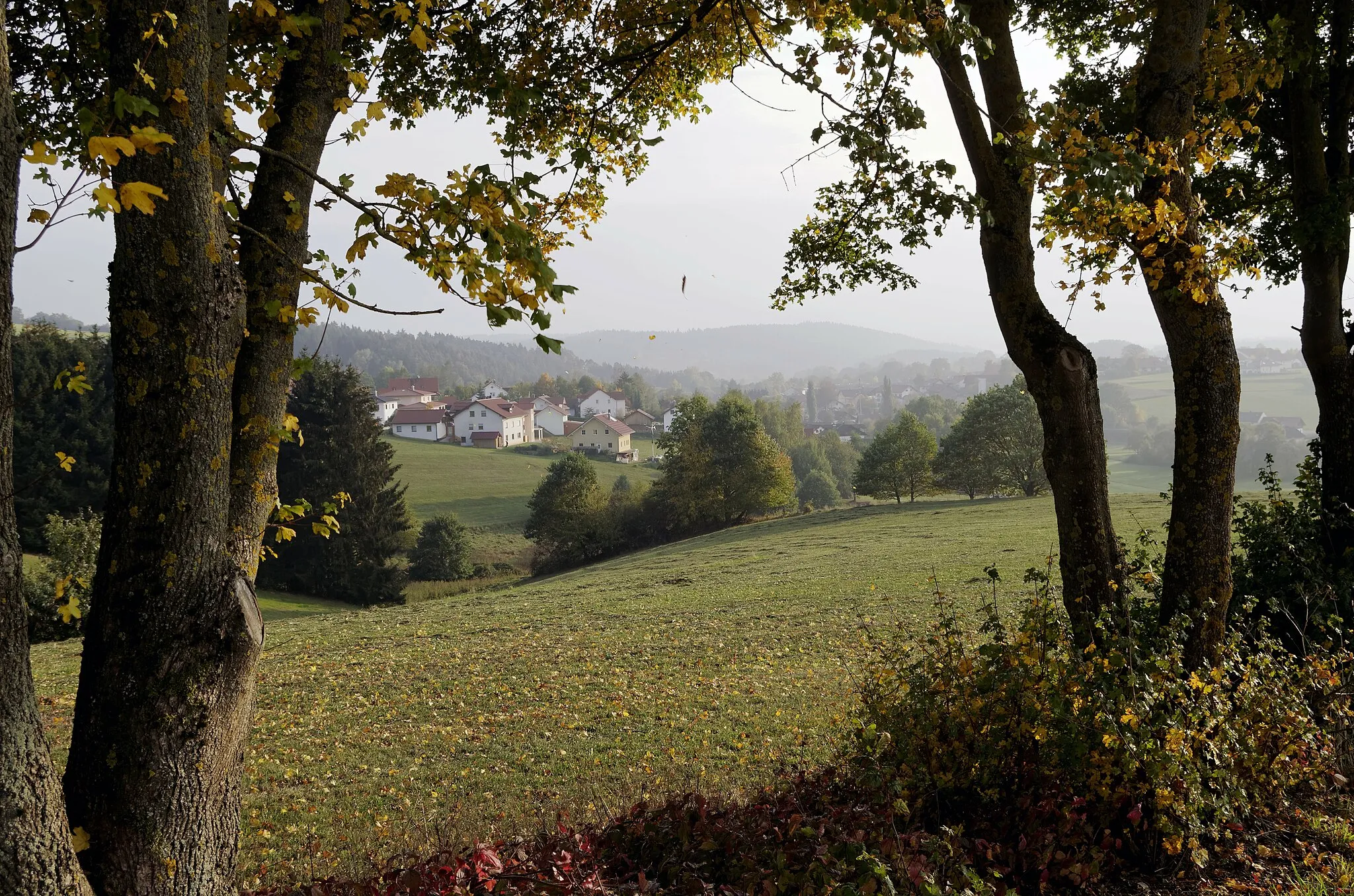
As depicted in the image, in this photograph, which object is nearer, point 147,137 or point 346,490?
point 147,137

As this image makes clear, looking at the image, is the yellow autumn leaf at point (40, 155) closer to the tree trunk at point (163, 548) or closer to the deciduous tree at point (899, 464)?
the tree trunk at point (163, 548)

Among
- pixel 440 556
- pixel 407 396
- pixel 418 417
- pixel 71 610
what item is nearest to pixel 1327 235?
pixel 71 610

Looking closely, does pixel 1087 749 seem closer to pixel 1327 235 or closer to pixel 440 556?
pixel 1327 235

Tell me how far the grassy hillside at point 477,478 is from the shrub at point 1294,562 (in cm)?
5166

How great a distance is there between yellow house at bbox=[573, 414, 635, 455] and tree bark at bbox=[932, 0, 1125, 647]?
99604 mm

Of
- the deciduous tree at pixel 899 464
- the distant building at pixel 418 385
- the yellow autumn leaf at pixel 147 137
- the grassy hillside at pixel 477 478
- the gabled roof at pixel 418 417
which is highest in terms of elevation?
the distant building at pixel 418 385

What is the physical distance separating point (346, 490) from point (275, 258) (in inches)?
1659

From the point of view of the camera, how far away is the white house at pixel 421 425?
108500 millimetres

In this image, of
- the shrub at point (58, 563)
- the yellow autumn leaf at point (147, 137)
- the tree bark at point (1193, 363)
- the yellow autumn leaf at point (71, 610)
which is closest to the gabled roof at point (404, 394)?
the shrub at point (58, 563)

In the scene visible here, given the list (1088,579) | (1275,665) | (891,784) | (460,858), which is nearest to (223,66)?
(460,858)

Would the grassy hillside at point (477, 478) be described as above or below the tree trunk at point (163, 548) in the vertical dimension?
below

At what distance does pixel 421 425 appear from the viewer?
10906 centimetres

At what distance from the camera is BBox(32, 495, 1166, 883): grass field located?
7402mm

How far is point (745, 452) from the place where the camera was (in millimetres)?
53500
